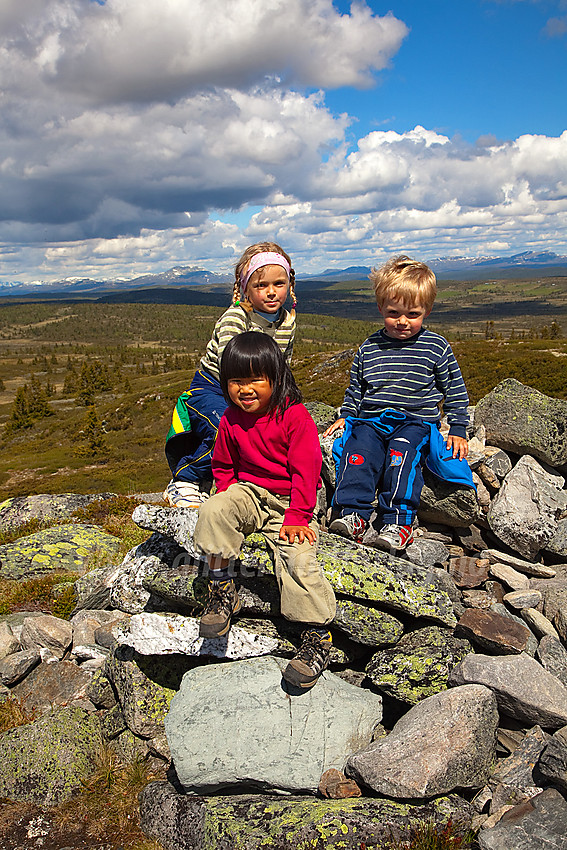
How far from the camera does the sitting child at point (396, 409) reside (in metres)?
5.77

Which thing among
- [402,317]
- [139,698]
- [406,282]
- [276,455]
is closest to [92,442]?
[139,698]

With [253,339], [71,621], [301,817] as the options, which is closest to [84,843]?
[301,817]

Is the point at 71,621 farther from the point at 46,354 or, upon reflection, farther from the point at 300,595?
the point at 46,354

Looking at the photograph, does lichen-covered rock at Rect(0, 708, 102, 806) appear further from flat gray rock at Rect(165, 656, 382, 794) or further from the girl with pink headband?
the girl with pink headband

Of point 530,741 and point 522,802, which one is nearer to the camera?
point 522,802

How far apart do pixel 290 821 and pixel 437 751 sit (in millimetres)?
1322

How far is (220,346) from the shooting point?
19.7ft

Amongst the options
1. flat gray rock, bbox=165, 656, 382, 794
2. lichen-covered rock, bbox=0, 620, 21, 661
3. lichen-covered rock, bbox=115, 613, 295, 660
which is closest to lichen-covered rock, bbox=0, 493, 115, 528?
lichen-covered rock, bbox=0, 620, 21, 661

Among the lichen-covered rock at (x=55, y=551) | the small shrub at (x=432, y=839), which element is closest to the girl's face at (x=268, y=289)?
the small shrub at (x=432, y=839)

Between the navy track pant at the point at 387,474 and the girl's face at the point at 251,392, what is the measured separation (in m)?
1.77

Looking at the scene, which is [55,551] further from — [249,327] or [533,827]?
[533,827]

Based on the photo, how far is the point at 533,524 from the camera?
6.22 m

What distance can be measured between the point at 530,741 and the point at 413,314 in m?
4.28

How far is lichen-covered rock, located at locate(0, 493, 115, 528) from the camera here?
14453 millimetres
